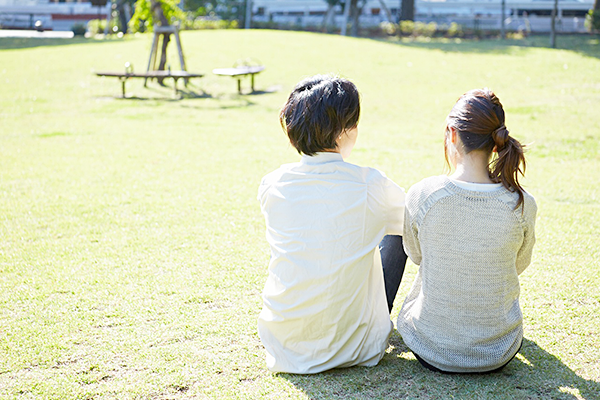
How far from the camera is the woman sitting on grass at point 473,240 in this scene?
7.41ft

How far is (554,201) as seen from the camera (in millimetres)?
5469

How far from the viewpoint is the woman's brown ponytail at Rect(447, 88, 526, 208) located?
2.22 meters

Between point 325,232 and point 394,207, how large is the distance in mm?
307

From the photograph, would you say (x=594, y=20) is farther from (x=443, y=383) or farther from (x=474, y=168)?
(x=443, y=383)

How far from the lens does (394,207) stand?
2451 mm

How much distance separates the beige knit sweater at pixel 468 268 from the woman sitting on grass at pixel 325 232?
177mm

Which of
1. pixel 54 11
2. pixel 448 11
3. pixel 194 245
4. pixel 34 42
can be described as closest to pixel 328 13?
pixel 448 11

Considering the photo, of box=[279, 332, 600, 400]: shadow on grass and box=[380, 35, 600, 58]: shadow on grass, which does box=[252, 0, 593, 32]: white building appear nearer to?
box=[380, 35, 600, 58]: shadow on grass

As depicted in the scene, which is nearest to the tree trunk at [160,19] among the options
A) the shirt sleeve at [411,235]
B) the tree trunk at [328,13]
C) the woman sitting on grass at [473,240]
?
the shirt sleeve at [411,235]

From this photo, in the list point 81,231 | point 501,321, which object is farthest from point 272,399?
point 81,231

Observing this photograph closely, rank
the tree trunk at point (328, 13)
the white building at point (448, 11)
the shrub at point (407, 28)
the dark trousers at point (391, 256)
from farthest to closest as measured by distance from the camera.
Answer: the white building at point (448, 11), the tree trunk at point (328, 13), the shrub at point (407, 28), the dark trousers at point (391, 256)

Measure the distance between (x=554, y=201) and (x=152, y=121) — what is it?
6.87 meters

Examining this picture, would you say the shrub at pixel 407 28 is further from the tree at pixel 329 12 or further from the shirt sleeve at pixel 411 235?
the shirt sleeve at pixel 411 235

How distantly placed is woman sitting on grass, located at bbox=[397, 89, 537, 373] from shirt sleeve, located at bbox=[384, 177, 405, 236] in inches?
1.8
